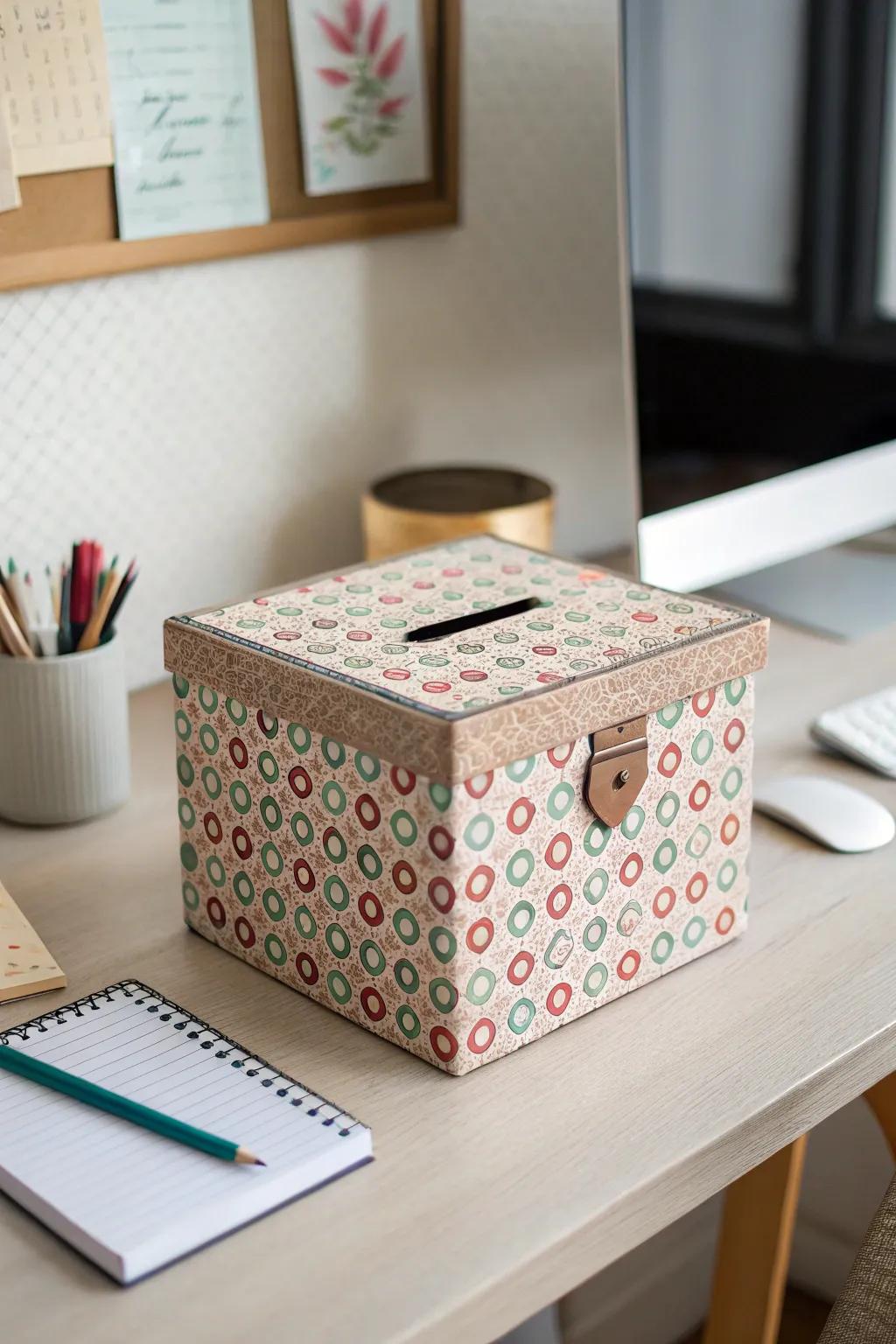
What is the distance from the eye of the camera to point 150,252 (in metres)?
1.04

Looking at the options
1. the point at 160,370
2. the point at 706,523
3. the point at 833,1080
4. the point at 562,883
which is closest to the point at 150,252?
the point at 160,370

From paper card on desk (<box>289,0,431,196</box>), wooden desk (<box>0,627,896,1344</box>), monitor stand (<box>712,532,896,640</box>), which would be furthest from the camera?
monitor stand (<box>712,532,896,640</box>)

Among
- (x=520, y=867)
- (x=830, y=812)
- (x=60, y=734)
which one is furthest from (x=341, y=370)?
(x=520, y=867)

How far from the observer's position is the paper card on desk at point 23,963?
0.74m

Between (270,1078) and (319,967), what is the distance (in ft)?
0.26

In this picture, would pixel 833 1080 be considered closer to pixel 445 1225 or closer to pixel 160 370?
pixel 445 1225

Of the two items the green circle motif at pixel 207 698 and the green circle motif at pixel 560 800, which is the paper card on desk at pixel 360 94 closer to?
the green circle motif at pixel 207 698

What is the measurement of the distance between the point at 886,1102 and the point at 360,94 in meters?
0.85

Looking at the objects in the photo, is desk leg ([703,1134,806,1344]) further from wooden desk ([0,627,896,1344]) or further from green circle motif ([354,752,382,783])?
green circle motif ([354,752,382,783])

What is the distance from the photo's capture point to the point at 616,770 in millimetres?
683

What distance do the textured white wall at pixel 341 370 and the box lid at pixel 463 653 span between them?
0.34 m

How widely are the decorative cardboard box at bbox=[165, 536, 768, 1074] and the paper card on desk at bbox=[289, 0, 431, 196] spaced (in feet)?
1.63

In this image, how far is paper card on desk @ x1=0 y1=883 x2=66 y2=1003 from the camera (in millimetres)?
736

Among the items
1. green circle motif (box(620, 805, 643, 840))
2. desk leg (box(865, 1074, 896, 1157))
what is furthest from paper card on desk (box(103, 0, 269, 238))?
desk leg (box(865, 1074, 896, 1157))
